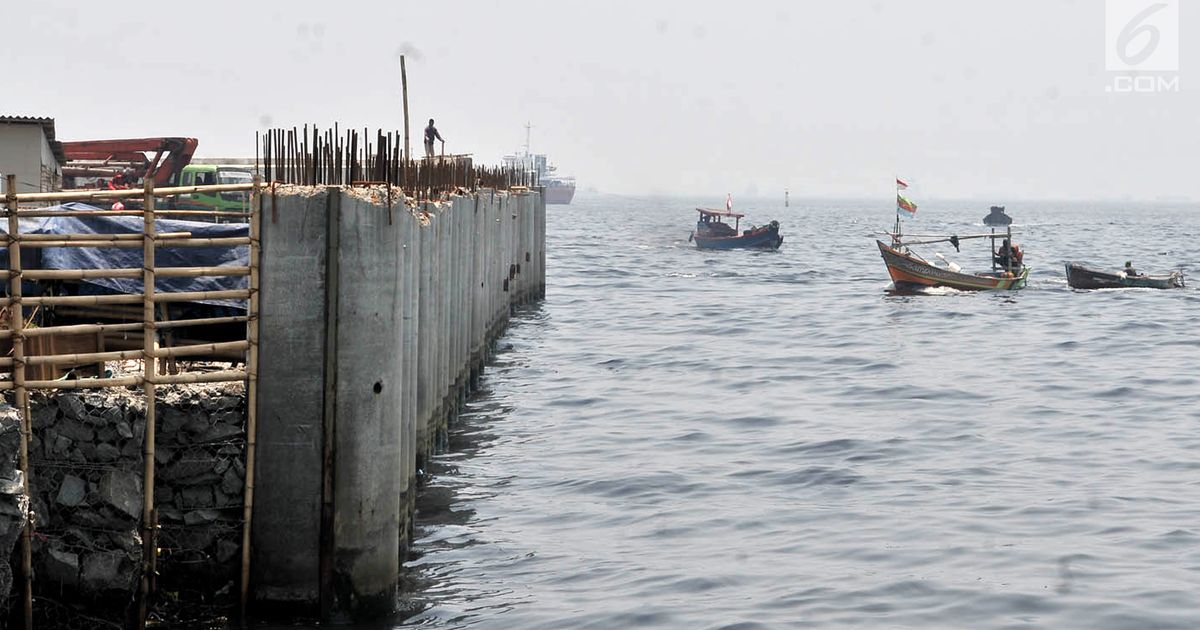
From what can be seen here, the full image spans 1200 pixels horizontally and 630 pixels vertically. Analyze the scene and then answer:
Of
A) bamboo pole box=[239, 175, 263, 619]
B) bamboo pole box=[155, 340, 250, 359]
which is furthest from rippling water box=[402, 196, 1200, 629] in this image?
bamboo pole box=[155, 340, 250, 359]

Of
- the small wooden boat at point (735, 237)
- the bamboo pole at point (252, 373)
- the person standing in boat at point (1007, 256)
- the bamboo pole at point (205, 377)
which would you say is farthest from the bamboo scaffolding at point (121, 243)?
the small wooden boat at point (735, 237)

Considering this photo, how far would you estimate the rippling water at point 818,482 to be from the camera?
41.2 feet

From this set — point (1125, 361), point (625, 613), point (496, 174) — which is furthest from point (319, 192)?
point (1125, 361)

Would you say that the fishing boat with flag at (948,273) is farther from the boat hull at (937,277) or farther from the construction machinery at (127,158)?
the construction machinery at (127,158)

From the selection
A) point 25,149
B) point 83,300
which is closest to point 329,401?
point 83,300

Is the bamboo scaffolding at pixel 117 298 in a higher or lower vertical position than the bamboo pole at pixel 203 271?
lower

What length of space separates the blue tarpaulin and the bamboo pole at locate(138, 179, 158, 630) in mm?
1677

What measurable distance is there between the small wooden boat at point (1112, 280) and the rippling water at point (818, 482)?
11779mm

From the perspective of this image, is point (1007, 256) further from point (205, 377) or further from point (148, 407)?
point (148, 407)

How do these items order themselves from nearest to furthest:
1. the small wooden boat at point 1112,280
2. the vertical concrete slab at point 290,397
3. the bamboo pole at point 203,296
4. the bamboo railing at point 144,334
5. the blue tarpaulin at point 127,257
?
the bamboo railing at point 144,334
the bamboo pole at point 203,296
the vertical concrete slab at point 290,397
the blue tarpaulin at point 127,257
the small wooden boat at point 1112,280

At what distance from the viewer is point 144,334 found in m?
9.81

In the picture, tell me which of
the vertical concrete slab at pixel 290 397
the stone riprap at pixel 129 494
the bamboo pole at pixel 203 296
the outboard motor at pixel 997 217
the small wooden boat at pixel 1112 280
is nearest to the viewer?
the stone riprap at pixel 129 494

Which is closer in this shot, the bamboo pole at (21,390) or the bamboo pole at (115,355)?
the bamboo pole at (21,390)

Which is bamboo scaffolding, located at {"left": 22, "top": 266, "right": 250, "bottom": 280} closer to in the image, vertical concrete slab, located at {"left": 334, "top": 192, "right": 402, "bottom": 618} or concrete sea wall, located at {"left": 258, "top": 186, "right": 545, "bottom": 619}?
concrete sea wall, located at {"left": 258, "top": 186, "right": 545, "bottom": 619}
